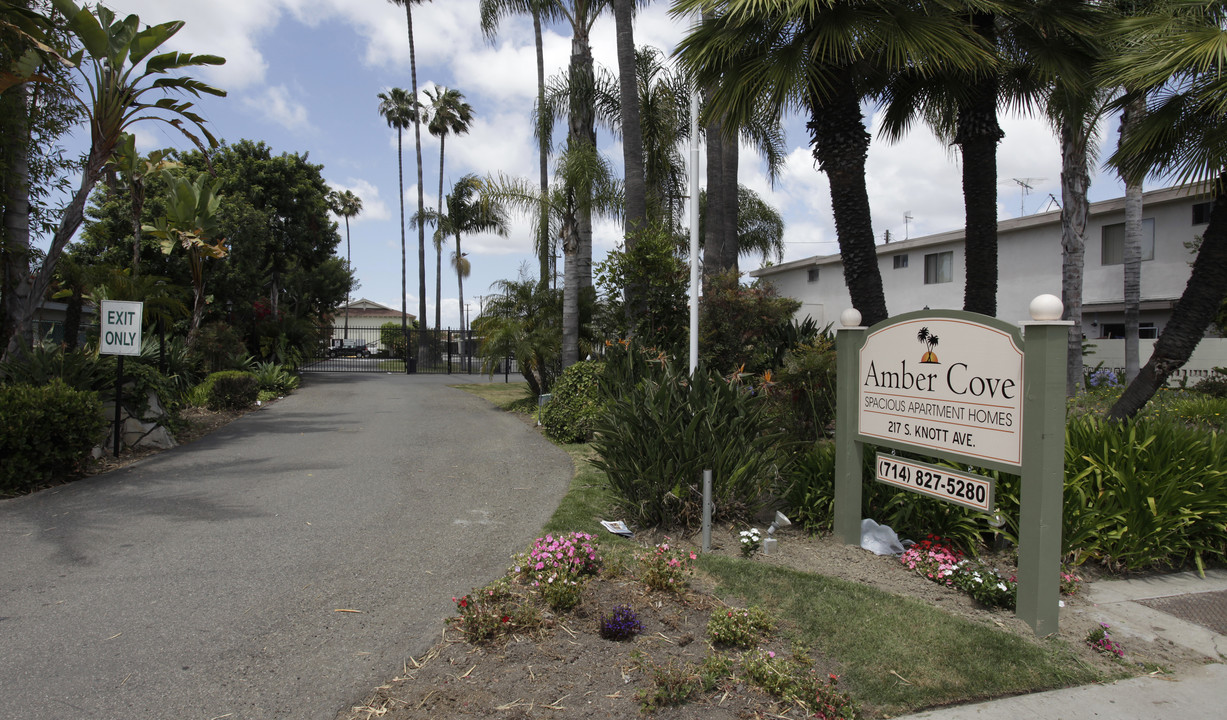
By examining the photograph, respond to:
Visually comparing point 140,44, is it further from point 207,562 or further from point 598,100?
point 598,100

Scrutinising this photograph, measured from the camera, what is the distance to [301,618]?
169 inches

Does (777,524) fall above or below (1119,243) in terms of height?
below

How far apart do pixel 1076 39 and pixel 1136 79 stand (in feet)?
5.38

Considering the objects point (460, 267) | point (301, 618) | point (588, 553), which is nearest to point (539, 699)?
point (588, 553)

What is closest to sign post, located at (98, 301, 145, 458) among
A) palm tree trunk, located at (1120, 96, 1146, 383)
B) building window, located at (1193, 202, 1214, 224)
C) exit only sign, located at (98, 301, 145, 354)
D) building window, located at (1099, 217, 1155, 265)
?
exit only sign, located at (98, 301, 145, 354)

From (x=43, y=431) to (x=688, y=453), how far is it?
694cm

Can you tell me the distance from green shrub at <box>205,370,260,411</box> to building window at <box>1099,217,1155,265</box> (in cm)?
2190

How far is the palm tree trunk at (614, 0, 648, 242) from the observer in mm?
12414

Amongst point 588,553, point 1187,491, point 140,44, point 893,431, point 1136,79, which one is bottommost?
point 588,553

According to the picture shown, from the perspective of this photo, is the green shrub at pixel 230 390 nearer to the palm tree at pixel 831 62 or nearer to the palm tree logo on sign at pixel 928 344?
the palm tree at pixel 831 62

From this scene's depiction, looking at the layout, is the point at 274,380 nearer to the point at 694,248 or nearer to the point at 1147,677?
the point at 694,248

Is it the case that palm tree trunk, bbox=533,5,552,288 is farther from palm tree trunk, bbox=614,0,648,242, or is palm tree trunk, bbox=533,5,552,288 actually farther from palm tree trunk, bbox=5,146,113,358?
palm tree trunk, bbox=5,146,113,358

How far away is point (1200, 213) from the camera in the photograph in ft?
58.4

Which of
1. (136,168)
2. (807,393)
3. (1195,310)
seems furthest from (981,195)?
(136,168)
